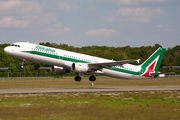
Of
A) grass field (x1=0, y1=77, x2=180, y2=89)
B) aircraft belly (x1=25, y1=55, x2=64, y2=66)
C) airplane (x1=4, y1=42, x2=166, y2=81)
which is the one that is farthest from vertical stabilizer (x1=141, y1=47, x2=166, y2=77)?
aircraft belly (x1=25, y1=55, x2=64, y2=66)

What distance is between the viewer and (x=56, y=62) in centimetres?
4488

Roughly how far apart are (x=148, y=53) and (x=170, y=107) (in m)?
146

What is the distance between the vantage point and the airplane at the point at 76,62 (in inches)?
1706

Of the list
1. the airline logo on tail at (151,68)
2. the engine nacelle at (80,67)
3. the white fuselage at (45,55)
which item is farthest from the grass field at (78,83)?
the white fuselage at (45,55)

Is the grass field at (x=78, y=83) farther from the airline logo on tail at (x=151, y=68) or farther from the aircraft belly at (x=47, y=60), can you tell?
the aircraft belly at (x=47, y=60)

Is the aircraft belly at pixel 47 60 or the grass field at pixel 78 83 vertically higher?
the aircraft belly at pixel 47 60

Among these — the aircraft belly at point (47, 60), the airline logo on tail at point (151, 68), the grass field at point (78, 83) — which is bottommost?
the grass field at point (78, 83)

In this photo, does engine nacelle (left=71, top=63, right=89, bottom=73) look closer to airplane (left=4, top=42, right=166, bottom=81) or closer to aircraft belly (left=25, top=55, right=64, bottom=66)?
airplane (left=4, top=42, right=166, bottom=81)

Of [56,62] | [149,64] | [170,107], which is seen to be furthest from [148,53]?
[170,107]

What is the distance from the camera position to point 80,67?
150 feet

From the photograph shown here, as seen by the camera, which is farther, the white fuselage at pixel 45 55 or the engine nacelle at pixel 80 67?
the engine nacelle at pixel 80 67

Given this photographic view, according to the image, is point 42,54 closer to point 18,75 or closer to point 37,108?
point 37,108

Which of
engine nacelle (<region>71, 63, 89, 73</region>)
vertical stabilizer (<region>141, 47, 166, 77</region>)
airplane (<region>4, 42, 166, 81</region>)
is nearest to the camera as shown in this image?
airplane (<region>4, 42, 166, 81</region>)

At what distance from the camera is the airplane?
43344 mm
